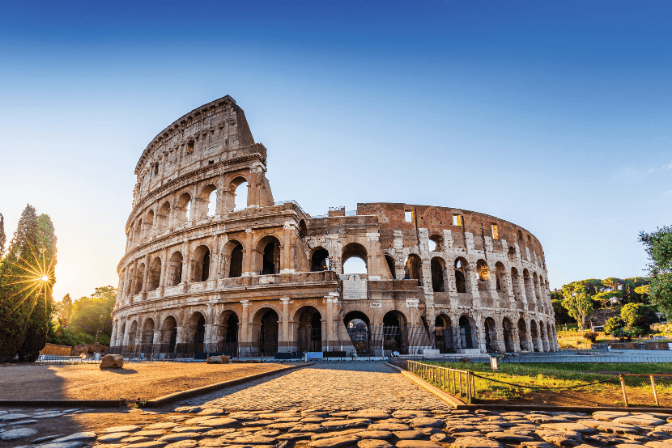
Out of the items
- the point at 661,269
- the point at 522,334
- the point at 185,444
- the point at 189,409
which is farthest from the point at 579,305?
the point at 185,444

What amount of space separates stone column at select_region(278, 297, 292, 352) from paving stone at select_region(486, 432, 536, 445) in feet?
61.9

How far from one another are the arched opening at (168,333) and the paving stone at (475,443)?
2592cm

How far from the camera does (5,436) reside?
378 centimetres

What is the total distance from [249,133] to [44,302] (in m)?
17.1

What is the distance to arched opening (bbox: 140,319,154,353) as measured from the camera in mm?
26906

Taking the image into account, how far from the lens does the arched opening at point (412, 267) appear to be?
99.5ft

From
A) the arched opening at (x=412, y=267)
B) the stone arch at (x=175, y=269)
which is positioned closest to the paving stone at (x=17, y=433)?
the stone arch at (x=175, y=269)

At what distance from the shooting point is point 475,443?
3561 millimetres

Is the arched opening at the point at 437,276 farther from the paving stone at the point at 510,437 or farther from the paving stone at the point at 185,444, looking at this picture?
the paving stone at the point at 185,444

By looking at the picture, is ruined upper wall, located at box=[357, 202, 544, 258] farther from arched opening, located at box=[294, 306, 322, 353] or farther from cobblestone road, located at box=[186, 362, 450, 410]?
cobblestone road, located at box=[186, 362, 450, 410]

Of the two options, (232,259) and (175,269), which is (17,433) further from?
(175,269)

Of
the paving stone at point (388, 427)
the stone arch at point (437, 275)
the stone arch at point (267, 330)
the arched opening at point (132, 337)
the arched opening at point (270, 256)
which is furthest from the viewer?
the stone arch at point (437, 275)

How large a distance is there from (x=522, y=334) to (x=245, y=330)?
24.8 m

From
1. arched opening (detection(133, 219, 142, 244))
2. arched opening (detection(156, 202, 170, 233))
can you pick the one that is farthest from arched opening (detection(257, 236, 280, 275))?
arched opening (detection(133, 219, 142, 244))
